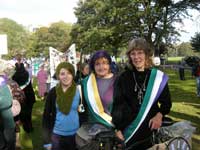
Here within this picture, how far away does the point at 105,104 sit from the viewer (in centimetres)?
359

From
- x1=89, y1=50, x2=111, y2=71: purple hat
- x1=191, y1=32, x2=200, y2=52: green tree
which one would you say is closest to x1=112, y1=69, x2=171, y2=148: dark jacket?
x1=89, y1=50, x2=111, y2=71: purple hat

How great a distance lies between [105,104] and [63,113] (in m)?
0.69

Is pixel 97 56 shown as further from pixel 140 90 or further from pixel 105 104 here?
pixel 140 90

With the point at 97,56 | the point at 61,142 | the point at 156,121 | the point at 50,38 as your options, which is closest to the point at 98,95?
the point at 97,56

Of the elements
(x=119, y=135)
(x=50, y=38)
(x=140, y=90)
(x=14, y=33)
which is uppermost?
(x=14, y=33)

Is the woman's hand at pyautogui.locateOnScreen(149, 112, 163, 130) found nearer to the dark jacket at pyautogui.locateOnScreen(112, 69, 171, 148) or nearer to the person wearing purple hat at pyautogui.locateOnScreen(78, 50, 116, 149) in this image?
the dark jacket at pyautogui.locateOnScreen(112, 69, 171, 148)

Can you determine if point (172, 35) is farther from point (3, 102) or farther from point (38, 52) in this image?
point (38, 52)

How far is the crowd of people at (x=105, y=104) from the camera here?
3217 millimetres

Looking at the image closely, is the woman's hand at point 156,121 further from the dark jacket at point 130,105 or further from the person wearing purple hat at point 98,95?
the person wearing purple hat at point 98,95

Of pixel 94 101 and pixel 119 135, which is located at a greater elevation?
pixel 94 101

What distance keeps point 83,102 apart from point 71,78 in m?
0.45

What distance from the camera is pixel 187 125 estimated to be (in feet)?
10.3

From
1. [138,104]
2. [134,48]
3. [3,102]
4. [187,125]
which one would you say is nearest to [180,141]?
[187,125]

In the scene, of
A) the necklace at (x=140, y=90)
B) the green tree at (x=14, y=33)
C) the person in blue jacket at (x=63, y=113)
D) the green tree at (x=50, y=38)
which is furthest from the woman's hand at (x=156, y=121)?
the green tree at (x=14, y=33)
